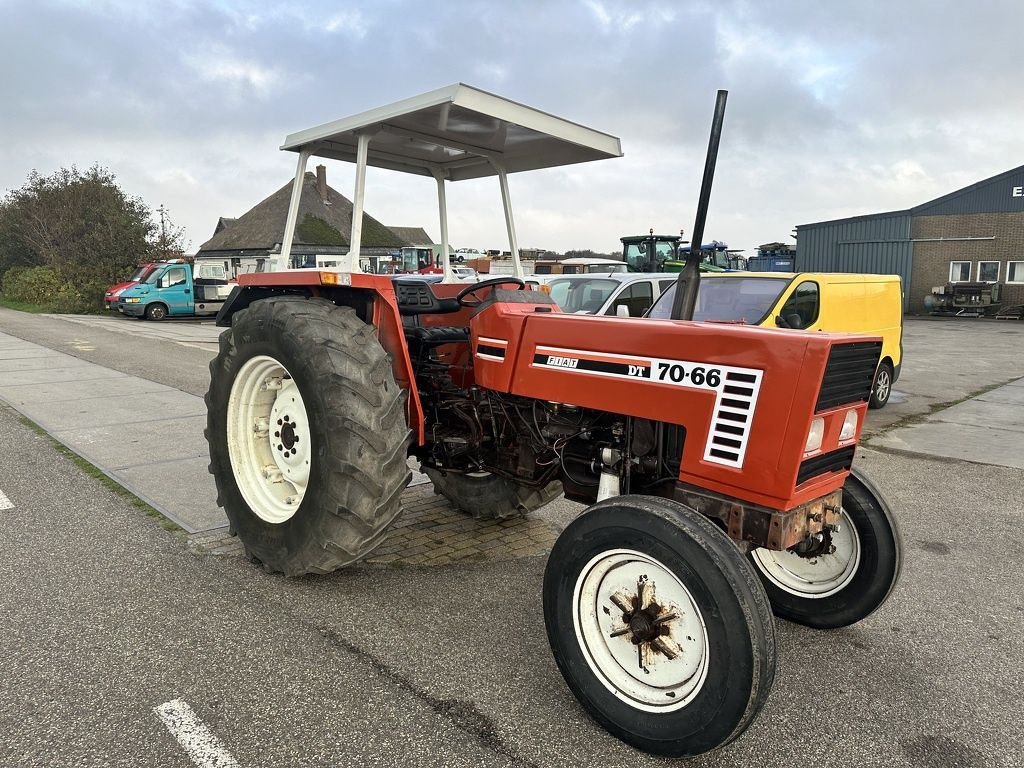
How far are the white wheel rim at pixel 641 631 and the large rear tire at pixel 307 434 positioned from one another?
1.01 meters

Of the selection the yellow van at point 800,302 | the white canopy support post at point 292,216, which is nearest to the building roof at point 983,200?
the yellow van at point 800,302

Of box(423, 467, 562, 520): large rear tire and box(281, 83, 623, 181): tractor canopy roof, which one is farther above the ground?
box(281, 83, 623, 181): tractor canopy roof

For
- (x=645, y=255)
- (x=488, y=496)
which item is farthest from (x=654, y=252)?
(x=488, y=496)

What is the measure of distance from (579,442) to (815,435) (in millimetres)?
1015

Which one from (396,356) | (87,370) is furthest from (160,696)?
(87,370)

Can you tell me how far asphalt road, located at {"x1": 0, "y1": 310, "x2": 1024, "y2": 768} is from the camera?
2.21 meters

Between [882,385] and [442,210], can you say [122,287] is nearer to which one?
[442,210]

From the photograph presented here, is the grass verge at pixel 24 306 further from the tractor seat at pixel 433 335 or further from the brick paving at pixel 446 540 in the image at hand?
the tractor seat at pixel 433 335

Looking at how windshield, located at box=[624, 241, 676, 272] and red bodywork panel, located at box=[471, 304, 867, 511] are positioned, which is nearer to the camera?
red bodywork panel, located at box=[471, 304, 867, 511]

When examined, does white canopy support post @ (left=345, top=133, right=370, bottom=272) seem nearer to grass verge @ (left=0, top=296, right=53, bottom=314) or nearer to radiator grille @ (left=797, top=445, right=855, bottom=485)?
radiator grille @ (left=797, top=445, right=855, bottom=485)

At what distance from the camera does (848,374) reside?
7.51 ft

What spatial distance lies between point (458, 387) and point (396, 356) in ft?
1.49

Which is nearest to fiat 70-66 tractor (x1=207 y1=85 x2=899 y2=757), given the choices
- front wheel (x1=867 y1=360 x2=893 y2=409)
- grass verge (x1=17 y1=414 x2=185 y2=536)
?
grass verge (x1=17 y1=414 x2=185 y2=536)

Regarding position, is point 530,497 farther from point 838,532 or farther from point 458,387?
point 838,532
